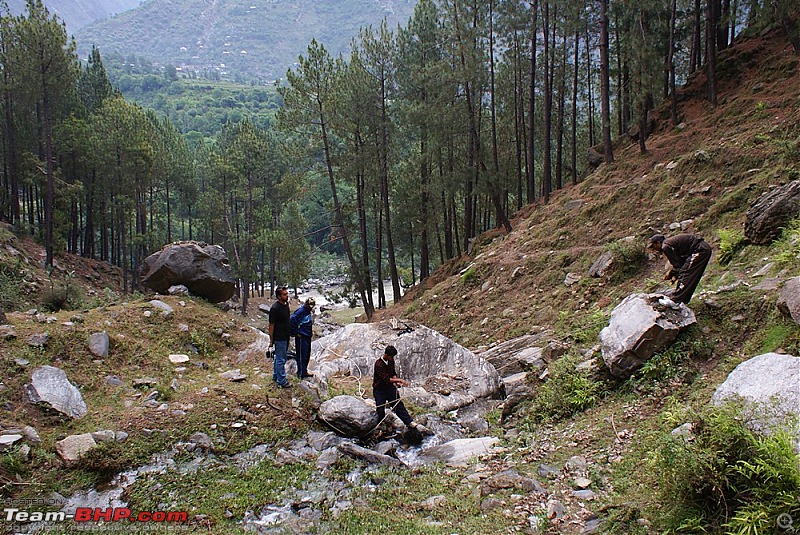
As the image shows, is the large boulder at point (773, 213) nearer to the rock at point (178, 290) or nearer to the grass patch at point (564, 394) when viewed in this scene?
the grass patch at point (564, 394)

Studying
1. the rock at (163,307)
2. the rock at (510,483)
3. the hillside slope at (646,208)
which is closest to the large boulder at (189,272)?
the rock at (163,307)

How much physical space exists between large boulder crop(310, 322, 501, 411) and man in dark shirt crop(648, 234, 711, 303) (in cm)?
425

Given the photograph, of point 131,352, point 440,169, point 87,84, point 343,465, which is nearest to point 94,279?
point 87,84

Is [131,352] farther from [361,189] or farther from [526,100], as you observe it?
[526,100]

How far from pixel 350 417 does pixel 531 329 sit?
6.28 metres

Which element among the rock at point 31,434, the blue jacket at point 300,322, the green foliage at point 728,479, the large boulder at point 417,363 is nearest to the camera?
the green foliage at point 728,479

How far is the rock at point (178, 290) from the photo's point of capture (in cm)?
1427

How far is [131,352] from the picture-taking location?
10.3 meters

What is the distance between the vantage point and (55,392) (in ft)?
26.0

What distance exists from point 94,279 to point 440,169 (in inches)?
883

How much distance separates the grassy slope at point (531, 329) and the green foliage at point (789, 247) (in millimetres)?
255

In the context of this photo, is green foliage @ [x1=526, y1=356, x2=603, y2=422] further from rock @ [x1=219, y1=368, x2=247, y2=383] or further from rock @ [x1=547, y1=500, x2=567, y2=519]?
rock @ [x1=219, y1=368, x2=247, y2=383]

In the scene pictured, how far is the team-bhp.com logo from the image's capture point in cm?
565

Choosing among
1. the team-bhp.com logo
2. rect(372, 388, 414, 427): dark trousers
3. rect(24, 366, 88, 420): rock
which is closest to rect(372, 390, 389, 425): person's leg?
rect(372, 388, 414, 427): dark trousers
